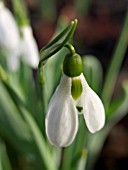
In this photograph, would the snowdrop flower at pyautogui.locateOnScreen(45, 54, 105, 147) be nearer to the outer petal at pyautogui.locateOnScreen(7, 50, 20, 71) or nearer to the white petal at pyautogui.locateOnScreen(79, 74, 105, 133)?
the white petal at pyautogui.locateOnScreen(79, 74, 105, 133)

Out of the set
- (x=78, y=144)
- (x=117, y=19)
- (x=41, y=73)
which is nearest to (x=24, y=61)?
(x=78, y=144)

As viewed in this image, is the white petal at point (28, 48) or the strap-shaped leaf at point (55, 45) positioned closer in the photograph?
the strap-shaped leaf at point (55, 45)

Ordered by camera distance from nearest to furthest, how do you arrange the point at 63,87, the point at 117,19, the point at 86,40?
the point at 63,87 < the point at 86,40 < the point at 117,19

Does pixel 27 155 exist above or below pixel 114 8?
above

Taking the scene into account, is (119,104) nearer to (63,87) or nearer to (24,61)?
(24,61)

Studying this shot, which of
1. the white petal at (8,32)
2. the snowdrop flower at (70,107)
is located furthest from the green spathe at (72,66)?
the white petal at (8,32)

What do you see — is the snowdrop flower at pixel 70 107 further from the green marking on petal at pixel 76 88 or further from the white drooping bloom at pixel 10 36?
the white drooping bloom at pixel 10 36

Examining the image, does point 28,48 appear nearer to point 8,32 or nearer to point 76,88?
point 8,32
